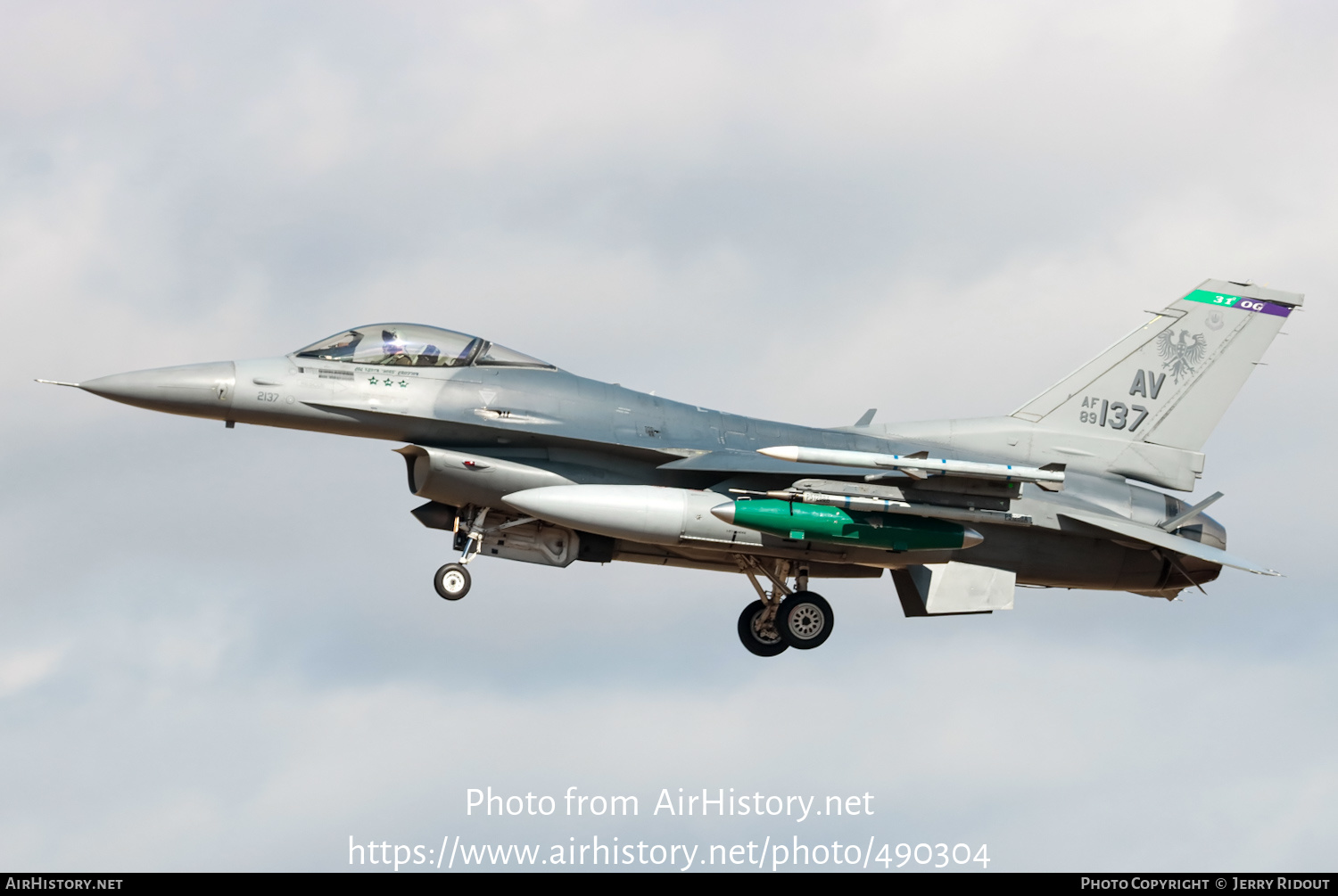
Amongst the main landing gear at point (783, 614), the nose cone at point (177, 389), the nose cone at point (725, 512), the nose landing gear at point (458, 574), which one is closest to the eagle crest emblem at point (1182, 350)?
the main landing gear at point (783, 614)

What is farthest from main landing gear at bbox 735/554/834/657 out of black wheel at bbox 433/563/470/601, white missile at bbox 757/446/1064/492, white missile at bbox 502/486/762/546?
black wheel at bbox 433/563/470/601

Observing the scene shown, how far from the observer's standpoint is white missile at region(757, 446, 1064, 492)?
18641 mm

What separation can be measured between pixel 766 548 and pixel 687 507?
53.0 inches

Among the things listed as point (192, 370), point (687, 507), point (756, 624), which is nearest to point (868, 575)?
point (756, 624)

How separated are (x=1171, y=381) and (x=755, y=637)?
7275 millimetres

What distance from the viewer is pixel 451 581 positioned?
65.8 feet

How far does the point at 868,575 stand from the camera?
22.9 m

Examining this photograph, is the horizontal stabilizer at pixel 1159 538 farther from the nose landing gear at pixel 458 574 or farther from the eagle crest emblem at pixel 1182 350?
the nose landing gear at pixel 458 574

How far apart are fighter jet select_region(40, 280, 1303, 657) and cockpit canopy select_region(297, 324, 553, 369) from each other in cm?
3

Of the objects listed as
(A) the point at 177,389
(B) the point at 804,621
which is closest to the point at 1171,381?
(B) the point at 804,621

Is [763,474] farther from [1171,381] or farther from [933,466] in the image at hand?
[1171,381]

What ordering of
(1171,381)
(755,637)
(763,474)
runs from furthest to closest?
(1171,381) → (755,637) → (763,474)

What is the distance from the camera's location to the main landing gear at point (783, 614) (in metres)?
21.9

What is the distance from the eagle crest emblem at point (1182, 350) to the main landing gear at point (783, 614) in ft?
21.1
